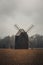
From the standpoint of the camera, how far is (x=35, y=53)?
3222cm

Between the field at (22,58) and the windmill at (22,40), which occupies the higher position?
the windmill at (22,40)

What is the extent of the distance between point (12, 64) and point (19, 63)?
99 cm

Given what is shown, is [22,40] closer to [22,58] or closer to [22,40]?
[22,40]

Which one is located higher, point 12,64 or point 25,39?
point 25,39

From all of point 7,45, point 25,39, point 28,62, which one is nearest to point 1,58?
point 28,62

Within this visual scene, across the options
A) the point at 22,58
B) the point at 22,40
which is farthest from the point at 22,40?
the point at 22,58

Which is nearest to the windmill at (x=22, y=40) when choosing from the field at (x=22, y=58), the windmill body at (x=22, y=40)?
the windmill body at (x=22, y=40)

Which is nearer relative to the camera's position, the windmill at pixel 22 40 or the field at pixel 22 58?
the field at pixel 22 58

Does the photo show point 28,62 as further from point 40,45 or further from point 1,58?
point 40,45

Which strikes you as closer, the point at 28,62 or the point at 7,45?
the point at 28,62

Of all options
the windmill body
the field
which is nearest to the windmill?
the windmill body

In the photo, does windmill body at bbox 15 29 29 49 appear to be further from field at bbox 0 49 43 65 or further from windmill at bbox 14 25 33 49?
field at bbox 0 49 43 65

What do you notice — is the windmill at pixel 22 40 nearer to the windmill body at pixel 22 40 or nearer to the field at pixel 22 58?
the windmill body at pixel 22 40

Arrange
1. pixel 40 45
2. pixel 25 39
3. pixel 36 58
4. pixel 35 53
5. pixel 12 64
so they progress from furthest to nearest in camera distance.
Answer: pixel 40 45
pixel 25 39
pixel 35 53
pixel 36 58
pixel 12 64
